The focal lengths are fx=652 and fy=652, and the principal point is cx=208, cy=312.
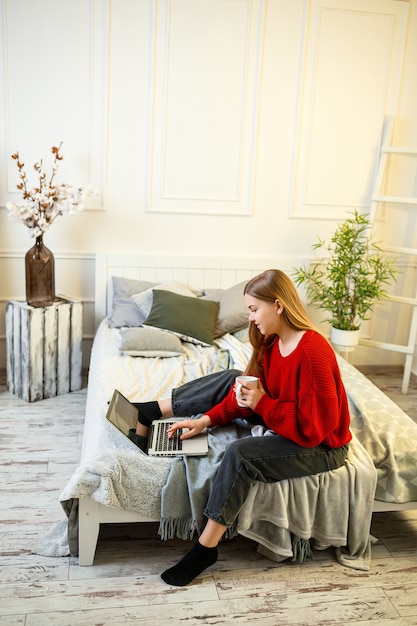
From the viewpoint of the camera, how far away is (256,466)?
231 centimetres

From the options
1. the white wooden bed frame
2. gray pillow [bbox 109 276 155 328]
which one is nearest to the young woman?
gray pillow [bbox 109 276 155 328]

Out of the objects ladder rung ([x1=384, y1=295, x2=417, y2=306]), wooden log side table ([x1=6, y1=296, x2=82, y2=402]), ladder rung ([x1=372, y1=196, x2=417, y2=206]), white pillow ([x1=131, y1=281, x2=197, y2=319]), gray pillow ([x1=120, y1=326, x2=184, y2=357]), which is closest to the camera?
gray pillow ([x1=120, y1=326, x2=184, y2=357])

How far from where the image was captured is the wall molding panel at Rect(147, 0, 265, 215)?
4.04 meters

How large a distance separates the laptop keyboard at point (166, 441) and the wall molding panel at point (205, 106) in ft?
6.59

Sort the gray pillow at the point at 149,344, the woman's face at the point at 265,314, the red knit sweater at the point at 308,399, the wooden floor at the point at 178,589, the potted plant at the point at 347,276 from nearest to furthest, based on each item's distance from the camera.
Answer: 1. the wooden floor at the point at 178,589
2. the red knit sweater at the point at 308,399
3. the woman's face at the point at 265,314
4. the gray pillow at the point at 149,344
5. the potted plant at the point at 347,276

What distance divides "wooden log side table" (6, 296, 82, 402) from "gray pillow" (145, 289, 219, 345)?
19.9 inches

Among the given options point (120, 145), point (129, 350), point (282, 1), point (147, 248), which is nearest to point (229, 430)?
point (129, 350)

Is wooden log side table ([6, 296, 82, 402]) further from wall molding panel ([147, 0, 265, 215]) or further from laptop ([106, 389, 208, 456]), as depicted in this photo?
laptop ([106, 389, 208, 456])

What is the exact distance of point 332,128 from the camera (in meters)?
4.32

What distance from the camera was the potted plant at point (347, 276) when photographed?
4113 millimetres

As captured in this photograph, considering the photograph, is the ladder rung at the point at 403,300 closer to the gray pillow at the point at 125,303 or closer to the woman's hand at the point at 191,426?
the gray pillow at the point at 125,303

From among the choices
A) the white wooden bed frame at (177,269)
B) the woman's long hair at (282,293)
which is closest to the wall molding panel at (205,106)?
the white wooden bed frame at (177,269)

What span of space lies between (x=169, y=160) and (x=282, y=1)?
1.21 m

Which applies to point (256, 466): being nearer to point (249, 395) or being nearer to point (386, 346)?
point (249, 395)
